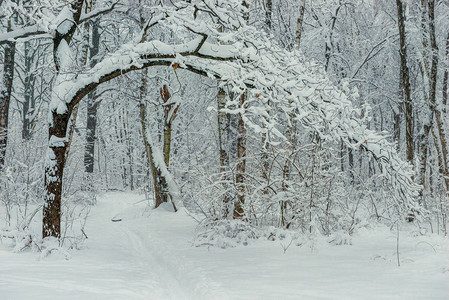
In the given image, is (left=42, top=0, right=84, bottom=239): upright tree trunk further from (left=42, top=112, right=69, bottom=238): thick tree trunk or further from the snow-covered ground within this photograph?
the snow-covered ground

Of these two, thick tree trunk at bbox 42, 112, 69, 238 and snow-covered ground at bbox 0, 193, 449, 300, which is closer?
snow-covered ground at bbox 0, 193, 449, 300

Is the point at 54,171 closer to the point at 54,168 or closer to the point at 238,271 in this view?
the point at 54,168

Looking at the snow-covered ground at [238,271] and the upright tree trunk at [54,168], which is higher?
the upright tree trunk at [54,168]

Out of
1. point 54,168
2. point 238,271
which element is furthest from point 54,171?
point 238,271

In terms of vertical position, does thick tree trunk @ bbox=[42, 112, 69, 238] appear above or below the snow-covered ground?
above

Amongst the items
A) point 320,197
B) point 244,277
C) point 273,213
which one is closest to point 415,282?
point 244,277

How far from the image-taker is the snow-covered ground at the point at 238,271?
4535 millimetres

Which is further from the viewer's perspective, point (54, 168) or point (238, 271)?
point (54, 168)

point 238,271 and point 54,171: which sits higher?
point 54,171

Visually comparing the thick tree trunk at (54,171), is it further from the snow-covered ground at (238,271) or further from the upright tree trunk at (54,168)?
the snow-covered ground at (238,271)

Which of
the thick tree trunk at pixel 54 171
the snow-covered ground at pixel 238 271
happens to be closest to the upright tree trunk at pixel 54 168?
the thick tree trunk at pixel 54 171

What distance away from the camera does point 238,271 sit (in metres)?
5.82

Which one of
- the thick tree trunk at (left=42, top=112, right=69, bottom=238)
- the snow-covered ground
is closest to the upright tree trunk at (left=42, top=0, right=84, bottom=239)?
the thick tree trunk at (left=42, top=112, right=69, bottom=238)

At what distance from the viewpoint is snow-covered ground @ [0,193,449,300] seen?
454 centimetres
